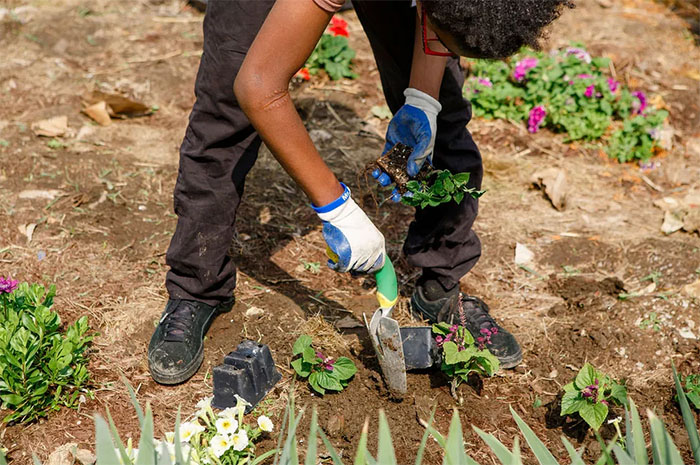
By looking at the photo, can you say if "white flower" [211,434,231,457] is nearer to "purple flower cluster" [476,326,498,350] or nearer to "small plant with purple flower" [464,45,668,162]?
"purple flower cluster" [476,326,498,350]

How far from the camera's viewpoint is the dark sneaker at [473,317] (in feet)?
8.07

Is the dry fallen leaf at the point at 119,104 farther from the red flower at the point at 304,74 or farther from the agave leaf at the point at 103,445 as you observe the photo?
the agave leaf at the point at 103,445

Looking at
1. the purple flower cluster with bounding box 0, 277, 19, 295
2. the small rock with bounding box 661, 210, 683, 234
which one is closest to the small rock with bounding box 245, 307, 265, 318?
the purple flower cluster with bounding box 0, 277, 19, 295

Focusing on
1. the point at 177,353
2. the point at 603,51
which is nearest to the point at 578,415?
the point at 177,353

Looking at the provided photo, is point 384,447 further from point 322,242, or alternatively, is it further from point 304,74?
point 304,74

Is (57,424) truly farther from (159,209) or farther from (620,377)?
(620,377)

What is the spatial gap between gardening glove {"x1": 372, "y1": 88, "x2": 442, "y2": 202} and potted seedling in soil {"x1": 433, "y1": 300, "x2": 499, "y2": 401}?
473 millimetres

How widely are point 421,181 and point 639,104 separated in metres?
2.51

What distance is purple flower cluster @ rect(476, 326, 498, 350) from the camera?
7.30ft

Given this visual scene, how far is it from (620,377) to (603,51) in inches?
122

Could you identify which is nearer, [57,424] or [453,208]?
[57,424]

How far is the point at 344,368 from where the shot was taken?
225 centimetres

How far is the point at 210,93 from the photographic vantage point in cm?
223

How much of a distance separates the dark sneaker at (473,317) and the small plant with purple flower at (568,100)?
1876mm
